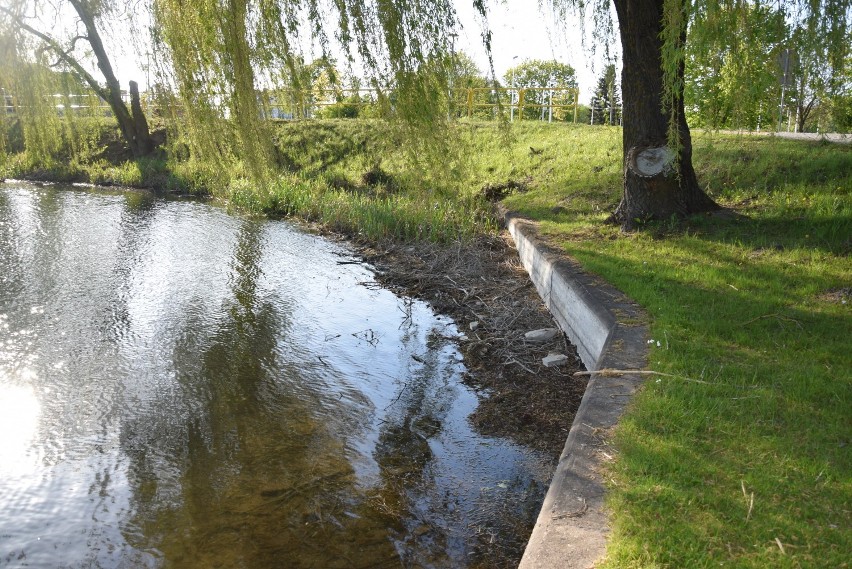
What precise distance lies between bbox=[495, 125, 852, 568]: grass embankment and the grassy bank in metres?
0.01

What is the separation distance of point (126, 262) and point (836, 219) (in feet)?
33.2

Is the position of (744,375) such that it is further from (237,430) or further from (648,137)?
(648,137)

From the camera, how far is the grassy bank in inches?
125

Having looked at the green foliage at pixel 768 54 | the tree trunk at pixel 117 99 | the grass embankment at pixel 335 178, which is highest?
the tree trunk at pixel 117 99

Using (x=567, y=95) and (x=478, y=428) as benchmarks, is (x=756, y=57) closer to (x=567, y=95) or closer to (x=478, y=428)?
(x=478, y=428)

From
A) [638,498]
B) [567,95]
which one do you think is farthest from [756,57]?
[567,95]

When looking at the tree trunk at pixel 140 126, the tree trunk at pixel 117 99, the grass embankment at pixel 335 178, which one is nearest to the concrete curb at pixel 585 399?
the grass embankment at pixel 335 178

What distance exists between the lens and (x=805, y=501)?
335 cm

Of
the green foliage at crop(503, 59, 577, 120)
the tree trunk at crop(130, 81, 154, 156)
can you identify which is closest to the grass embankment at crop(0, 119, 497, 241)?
the tree trunk at crop(130, 81, 154, 156)

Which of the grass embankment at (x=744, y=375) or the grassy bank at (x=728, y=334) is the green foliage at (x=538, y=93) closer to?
the grassy bank at (x=728, y=334)

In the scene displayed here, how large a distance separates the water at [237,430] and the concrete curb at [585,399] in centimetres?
76

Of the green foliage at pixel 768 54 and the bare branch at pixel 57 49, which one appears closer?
the green foliage at pixel 768 54

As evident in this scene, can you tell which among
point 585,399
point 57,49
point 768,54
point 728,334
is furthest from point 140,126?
point 585,399

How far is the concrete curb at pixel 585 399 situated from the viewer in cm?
307
